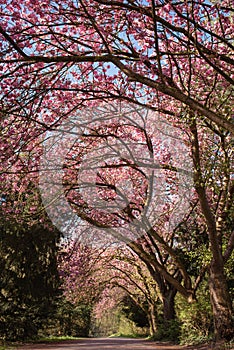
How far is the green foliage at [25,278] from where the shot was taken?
603 inches

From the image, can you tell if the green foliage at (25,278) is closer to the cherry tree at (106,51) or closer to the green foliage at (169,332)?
the green foliage at (169,332)

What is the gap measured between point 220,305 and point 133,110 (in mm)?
4982

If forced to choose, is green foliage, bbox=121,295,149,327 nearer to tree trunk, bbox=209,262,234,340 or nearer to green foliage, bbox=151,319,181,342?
green foliage, bbox=151,319,181,342

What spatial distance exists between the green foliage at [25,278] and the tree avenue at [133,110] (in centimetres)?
221

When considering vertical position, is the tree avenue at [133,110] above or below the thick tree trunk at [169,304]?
above

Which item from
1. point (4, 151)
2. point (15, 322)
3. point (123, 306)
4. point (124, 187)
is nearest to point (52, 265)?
point (15, 322)

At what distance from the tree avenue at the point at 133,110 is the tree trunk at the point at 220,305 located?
0.02 m

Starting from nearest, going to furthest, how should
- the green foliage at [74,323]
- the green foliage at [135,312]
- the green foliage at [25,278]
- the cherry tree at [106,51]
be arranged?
the cherry tree at [106,51]
the green foliage at [25,278]
the green foliage at [74,323]
the green foliage at [135,312]

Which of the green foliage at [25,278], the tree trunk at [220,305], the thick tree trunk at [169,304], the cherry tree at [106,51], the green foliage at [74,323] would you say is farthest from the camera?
the green foliage at [74,323]

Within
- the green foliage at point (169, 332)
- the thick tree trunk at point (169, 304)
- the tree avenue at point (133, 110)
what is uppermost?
the tree avenue at point (133, 110)

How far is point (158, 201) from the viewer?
14758mm

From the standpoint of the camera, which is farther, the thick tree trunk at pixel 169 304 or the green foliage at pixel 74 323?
the green foliage at pixel 74 323

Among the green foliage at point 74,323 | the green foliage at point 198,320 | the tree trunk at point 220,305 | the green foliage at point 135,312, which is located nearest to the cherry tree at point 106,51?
the tree trunk at point 220,305

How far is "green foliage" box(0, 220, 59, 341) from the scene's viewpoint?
1533cm
